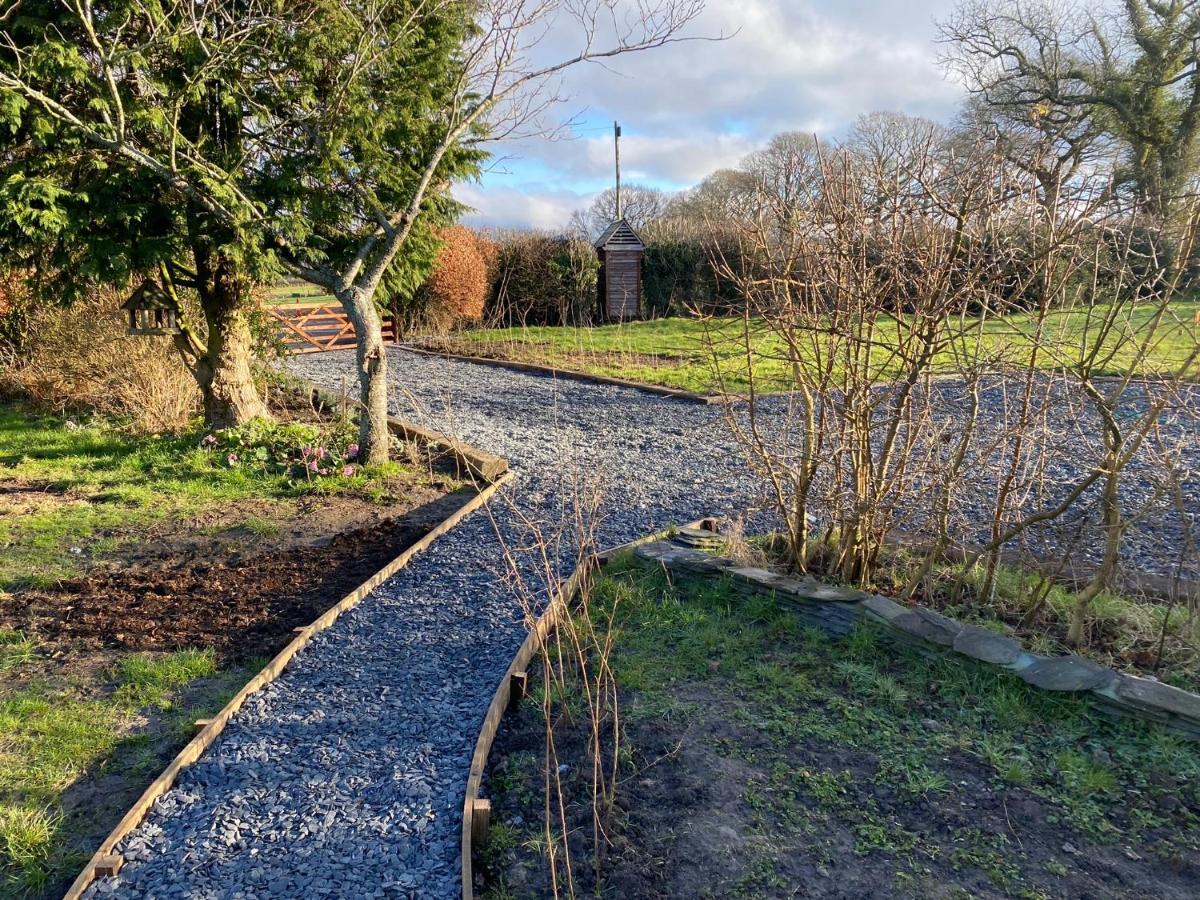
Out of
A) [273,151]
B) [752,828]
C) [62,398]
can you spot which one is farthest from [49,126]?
[752,828]

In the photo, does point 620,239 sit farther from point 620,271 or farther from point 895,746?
point 895,746

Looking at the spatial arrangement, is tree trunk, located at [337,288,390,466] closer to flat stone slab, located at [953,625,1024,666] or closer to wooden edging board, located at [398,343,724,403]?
wooden edging board, located at [398,343,724,403]

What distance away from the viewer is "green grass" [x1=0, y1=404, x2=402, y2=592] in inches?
200

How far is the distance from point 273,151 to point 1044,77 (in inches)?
836

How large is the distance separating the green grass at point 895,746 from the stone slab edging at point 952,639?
53 mm

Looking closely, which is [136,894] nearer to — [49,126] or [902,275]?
[902,275]

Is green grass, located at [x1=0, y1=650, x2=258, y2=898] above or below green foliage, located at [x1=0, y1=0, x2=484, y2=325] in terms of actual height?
below

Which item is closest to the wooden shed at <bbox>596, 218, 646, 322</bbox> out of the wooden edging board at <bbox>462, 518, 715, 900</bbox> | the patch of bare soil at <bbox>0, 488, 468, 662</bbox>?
the patch of bare soil at <bbox>0, 488, 468, 662</bbox>

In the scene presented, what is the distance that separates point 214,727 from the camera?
3039mm

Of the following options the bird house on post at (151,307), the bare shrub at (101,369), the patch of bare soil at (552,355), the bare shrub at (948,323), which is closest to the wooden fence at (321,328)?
the patch of bare soil at (552,355)

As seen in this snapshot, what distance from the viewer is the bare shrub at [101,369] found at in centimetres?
791

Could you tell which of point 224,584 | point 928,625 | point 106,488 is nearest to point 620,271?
point 106,488

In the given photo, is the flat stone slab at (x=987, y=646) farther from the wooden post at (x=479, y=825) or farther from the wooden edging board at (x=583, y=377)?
the wooden edging board at (x=583, y=377)

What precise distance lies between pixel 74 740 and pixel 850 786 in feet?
9.71
